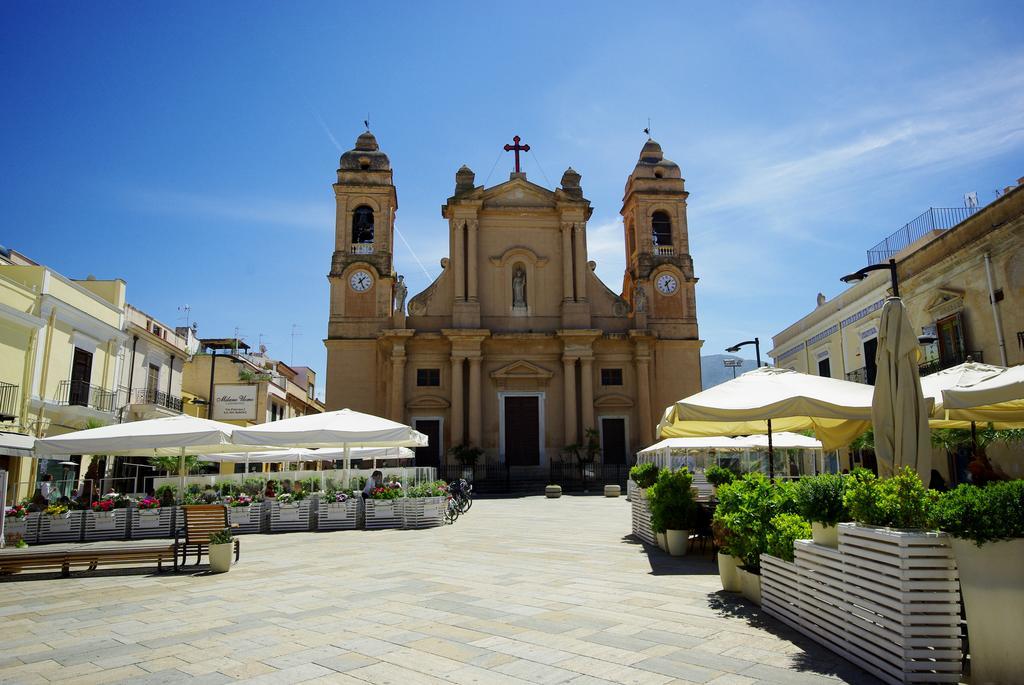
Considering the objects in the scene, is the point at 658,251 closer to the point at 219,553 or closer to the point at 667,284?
the point at 667,284

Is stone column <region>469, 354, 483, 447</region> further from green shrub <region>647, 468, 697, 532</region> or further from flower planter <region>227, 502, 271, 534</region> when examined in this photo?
green shrub <region>647, 468, 697, 532</region>

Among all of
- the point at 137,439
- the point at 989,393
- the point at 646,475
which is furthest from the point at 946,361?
the point at 137,439

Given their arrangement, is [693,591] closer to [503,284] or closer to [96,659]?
[96,659]

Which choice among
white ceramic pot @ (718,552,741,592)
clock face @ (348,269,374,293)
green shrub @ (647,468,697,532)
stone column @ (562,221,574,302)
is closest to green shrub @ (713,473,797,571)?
white ceramic pot @ (718,552,741,592)

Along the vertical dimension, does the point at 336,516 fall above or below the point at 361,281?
below

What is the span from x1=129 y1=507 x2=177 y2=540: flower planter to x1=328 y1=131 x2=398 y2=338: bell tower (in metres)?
17.1

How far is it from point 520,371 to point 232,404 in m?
15.5

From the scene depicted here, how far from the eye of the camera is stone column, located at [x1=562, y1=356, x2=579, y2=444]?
30016mm

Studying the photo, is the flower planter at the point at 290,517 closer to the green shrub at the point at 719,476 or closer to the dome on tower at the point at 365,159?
the green shrub at the point at 719,476

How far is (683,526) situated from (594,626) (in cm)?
480

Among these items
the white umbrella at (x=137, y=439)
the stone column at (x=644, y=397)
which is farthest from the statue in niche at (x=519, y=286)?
the white umbrella at (x=137, y=439)

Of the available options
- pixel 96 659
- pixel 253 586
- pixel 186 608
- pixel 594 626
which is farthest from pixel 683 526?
pixel 96 659

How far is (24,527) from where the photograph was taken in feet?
46.7

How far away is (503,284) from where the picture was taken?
32188mm
